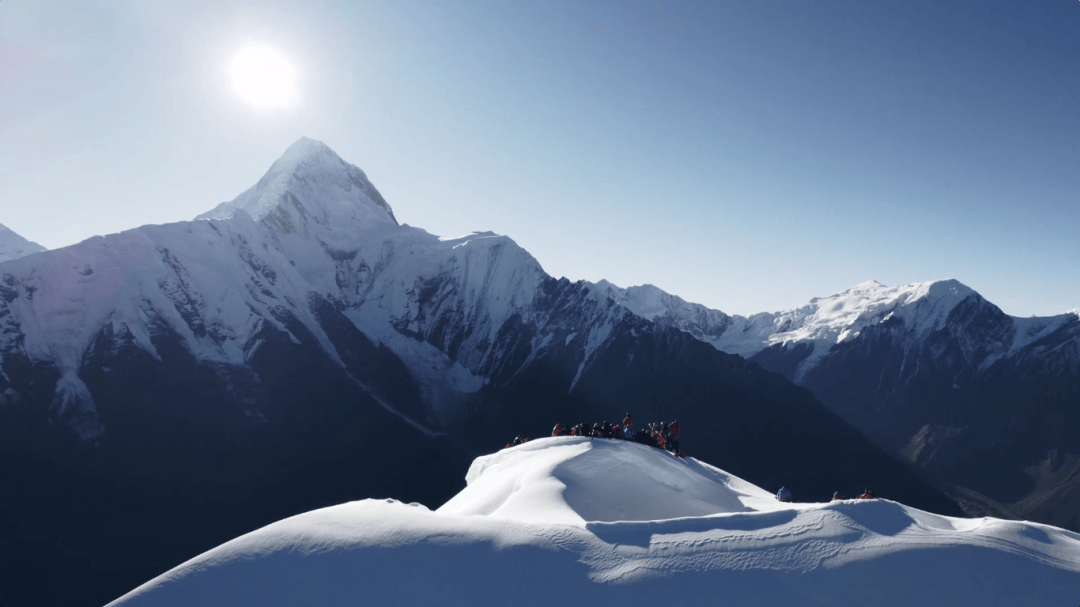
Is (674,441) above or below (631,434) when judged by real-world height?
below

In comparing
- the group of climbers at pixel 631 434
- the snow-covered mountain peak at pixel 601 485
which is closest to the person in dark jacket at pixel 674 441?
the group of climbers at pixel 631 434

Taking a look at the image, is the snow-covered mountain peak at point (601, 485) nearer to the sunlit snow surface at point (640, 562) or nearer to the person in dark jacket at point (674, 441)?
the person in dark jacket at point (674, 441)

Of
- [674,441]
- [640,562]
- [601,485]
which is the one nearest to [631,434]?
[674,441]

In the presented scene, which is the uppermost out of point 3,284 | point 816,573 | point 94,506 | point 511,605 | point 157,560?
point 3,284

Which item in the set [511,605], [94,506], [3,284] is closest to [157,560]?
[94,506]

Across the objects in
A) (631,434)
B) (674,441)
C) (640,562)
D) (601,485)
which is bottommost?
(640,562)

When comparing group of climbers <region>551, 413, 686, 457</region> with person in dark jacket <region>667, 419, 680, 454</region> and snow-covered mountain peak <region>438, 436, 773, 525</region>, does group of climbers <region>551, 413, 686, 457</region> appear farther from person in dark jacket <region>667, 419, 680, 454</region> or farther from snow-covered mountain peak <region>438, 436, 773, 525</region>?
snow-covered mountain peak <region>438, 436, 773, 525</region>

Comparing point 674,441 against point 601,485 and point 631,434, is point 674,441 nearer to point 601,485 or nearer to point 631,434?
point 631,434

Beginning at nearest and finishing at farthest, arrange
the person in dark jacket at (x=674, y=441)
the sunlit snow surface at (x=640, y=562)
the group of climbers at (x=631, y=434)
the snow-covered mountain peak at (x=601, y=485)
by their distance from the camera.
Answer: the sunlit snow surface at (x=640, y=562)
the snow-covered mountain peak at (x=601, y=485)
the group of climbers at (x=631, y=434)
the person in dark jacket at (x=674, y=441)

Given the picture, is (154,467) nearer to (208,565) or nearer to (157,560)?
(157,560)
